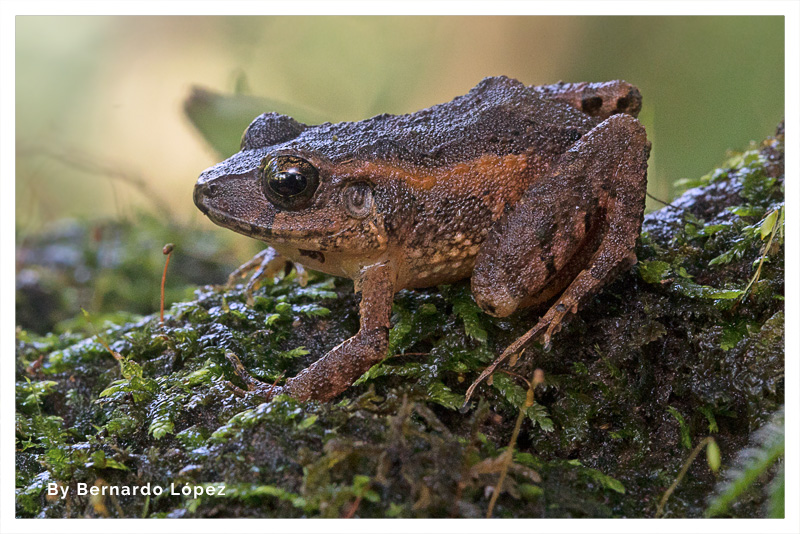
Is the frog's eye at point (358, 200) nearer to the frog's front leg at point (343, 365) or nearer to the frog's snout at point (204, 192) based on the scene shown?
the frog's front leg at point (343, 365)

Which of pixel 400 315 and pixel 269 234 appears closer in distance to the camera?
pixel 269 234

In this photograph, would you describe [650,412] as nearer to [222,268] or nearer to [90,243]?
[222,268]

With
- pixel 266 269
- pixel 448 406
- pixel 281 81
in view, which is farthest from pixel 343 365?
pixel 281 81

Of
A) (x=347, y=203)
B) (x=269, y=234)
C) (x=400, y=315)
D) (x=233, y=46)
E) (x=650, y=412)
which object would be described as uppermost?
(x=233, y=46)

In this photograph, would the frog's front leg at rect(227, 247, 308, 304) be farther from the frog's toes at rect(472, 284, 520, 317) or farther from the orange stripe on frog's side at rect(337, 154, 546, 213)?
the frog's toes at rect(472, 284, 520, 317)

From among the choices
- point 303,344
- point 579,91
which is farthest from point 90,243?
point 579,91

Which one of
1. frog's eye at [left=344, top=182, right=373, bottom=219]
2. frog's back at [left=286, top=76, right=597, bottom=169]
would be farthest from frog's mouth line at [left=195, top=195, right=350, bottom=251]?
frog's back at [left=286, top=76, right=597, bottom=169]

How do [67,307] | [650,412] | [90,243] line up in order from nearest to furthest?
1. [650,412]
2. [67,307]
3. [90,243]

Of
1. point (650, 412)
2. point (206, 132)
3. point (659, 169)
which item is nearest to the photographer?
point (650, 412)
